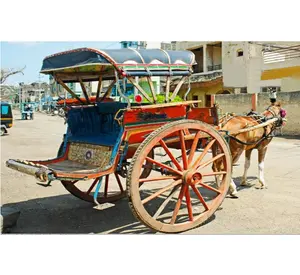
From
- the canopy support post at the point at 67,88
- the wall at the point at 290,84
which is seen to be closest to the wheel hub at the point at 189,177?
the canopy support post at the point at 67,88

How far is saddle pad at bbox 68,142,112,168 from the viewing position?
496 cm

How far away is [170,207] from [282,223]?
1662mm

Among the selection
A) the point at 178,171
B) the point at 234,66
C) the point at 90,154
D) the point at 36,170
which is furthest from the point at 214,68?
the point at 36,170

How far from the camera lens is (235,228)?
16.5 ft

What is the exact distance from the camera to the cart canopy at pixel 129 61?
13.8 ft

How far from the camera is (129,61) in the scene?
14.3 ft

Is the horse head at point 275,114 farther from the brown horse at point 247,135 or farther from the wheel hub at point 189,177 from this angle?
the wheel hub at point 189,177

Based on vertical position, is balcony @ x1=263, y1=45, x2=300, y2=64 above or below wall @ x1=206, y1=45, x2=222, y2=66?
below

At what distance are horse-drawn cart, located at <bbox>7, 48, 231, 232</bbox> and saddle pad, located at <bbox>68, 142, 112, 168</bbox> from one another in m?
0.01

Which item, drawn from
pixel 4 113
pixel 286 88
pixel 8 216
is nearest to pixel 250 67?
pixel 286 88

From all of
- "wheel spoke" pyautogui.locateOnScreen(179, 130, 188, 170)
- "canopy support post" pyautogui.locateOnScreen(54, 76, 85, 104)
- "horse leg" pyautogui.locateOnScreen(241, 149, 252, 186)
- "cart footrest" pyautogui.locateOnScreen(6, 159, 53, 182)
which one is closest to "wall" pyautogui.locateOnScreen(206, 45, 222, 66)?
"horse leg" pyautogui.locateOnScreen(241, 149, 252, 186)

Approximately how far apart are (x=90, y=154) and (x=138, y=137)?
0.93 m

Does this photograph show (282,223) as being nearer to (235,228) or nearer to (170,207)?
(235,228)

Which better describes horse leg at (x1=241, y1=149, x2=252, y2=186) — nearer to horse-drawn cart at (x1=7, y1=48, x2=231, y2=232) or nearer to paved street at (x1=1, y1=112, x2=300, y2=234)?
paved street at (x1=1, y1=112, x2=300, y2=234)
